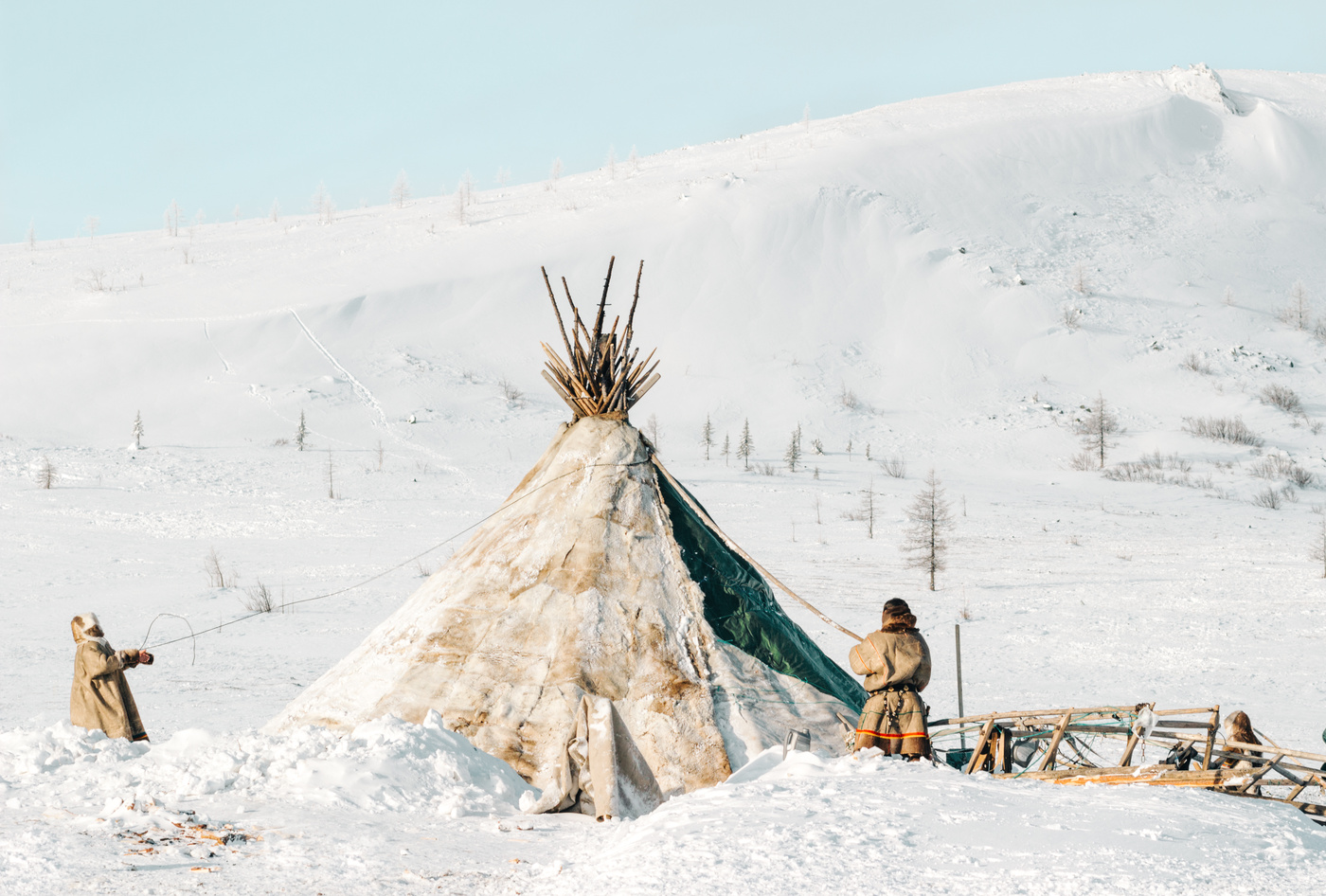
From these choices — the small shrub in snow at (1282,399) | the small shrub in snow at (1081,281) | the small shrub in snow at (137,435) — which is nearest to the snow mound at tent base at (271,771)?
the small shrub in snow at (137,435)

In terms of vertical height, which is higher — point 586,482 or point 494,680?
point 586,482

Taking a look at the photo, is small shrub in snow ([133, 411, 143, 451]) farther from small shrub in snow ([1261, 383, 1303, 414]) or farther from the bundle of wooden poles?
small shrub in snow ([1261, 383, 1303, 414])

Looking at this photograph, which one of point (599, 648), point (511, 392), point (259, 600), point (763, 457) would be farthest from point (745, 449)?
point (599, 648)

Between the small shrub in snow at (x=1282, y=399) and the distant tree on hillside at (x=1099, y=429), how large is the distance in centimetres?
513

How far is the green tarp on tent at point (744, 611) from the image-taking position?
284 inches

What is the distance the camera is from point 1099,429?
3259 centimetres

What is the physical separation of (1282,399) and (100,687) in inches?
1439

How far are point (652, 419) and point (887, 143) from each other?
28.0 m

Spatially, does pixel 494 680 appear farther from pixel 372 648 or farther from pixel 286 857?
pixel 286 857

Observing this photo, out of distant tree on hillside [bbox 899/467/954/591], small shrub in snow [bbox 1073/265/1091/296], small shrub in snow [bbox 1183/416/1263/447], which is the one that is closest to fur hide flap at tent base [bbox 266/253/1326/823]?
distant tree on hillside [bbox 899/467/954/591]

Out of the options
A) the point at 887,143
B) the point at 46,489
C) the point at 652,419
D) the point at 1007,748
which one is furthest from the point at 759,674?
the point at 887,143

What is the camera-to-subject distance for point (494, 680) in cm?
691

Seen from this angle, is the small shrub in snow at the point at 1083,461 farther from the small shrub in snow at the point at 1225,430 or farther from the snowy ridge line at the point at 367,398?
the snowy ridge line at the point at 367,398

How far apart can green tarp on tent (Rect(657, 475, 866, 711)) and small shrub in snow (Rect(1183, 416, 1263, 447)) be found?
28.4 meters
